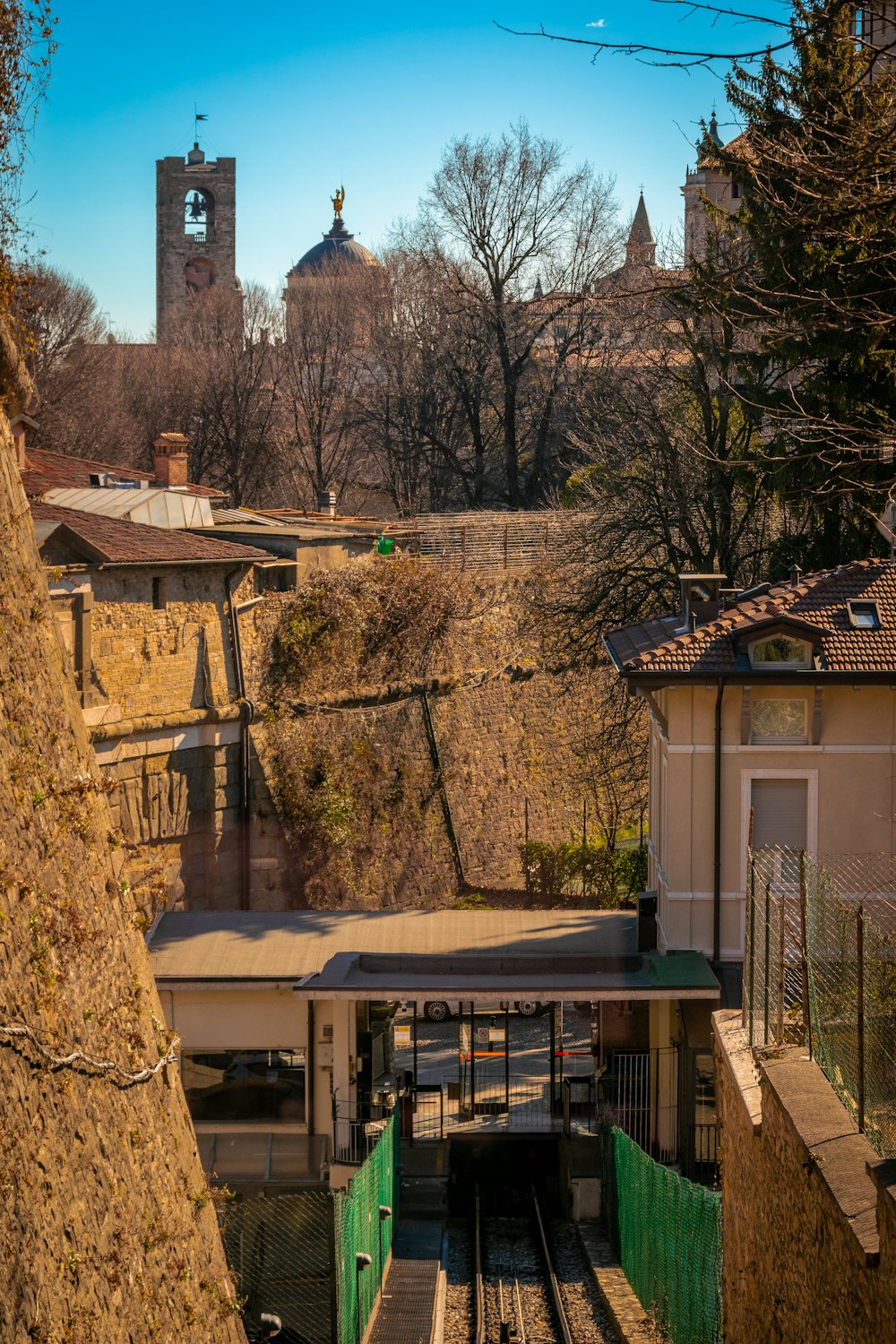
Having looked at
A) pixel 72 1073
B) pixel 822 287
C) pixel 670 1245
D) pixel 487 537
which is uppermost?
pixel 822 287

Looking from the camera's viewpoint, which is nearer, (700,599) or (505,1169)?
(505,1169)

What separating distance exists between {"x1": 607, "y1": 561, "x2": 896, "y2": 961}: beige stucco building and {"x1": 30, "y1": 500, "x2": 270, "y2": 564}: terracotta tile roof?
7.64 meters

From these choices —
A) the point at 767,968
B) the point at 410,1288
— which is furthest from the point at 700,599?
the point at 767,968

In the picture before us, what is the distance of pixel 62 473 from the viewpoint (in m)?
28.0

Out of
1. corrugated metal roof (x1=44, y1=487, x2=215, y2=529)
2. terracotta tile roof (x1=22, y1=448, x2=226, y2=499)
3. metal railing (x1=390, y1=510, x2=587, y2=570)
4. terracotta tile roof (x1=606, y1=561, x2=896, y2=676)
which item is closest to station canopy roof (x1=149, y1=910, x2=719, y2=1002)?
terracotta tile roof (x1=606, y1=561, x2=896, y2=676)

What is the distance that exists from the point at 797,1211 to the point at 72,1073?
351cm

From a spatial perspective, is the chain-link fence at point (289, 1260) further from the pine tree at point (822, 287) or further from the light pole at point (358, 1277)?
the pine tree at point (822, 287)

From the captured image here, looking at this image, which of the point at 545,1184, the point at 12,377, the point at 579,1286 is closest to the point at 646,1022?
the point at 545,1184

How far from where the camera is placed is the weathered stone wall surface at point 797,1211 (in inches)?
226

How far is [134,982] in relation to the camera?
8.76m

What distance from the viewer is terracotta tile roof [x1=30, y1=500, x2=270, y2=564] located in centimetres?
1966

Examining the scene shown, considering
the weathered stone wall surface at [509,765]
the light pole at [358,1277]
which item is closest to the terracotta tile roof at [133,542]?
the weathered stone wall surface at [509,765]

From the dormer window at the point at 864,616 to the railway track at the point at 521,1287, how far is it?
22.9 ft

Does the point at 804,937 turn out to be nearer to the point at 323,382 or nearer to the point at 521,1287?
the point at 521,1287
